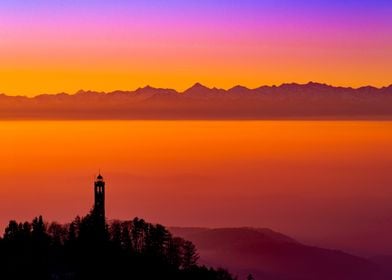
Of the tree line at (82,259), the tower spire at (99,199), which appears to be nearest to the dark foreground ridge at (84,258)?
the tree line at (82,259)

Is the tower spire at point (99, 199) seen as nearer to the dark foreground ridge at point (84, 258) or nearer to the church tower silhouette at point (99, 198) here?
the church tower silhouette at point (99, 198)

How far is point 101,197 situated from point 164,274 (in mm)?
17791

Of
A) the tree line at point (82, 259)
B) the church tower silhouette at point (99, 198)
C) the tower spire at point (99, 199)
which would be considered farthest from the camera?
the church tower silhouette at point (99, 198)

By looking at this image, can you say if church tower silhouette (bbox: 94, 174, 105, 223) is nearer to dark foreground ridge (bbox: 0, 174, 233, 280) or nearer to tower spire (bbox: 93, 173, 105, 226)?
tower spire (bbox: 93, 173, 105, 226)

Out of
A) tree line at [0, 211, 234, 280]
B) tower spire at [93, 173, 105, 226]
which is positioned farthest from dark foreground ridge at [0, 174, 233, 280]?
tower spire at [93, 173, 105, 226]

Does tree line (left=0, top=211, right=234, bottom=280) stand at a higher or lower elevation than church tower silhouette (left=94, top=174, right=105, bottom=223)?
lower

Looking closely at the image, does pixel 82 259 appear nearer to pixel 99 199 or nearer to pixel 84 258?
pixel 84 258

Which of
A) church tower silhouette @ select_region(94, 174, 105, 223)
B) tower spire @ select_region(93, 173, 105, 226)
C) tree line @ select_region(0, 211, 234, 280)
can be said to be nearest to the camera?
Result: tree line @ select_region(0, 211, 234, 280)

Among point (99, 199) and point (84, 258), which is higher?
point (99, 199)

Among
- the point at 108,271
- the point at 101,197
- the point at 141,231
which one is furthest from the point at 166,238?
the point at 108,271

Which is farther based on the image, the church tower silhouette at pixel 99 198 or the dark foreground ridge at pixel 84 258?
the church tower silhouette at pixel 99 198

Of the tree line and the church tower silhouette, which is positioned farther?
the church tower silhouette

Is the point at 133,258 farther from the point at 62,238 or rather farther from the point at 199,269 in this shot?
the point at 62,238

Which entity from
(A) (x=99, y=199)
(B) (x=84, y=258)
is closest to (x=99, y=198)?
(A) (x=99, y=199)
